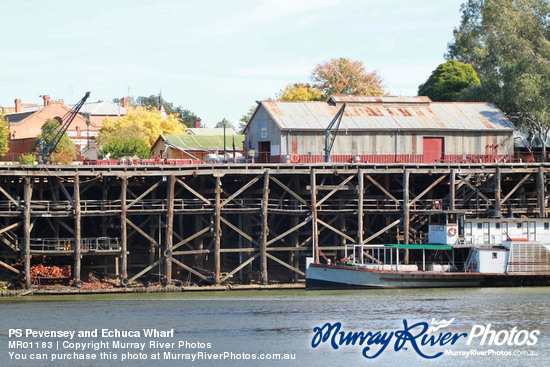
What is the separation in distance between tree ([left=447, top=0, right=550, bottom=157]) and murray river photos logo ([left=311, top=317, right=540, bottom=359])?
3073 cm

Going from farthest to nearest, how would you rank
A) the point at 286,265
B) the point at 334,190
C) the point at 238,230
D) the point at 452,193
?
the point at 452,193 < the point at 334,190 < the point at 286,265 < the point at 238,230

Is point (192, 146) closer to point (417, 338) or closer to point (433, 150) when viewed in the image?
point (433, 150)

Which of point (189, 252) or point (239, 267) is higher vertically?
point (189, 252)

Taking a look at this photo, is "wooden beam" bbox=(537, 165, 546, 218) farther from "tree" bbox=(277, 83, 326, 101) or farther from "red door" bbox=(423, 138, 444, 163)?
"tree" bbox=(277, 83, 326, 101)

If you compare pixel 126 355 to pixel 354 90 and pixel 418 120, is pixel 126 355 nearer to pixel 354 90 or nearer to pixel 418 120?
pixel 418 120

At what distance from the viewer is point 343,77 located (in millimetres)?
108188

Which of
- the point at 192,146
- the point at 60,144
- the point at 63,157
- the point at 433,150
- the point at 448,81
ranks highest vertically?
the point at 448,81

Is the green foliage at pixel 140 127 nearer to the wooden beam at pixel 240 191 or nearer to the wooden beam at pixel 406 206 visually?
the wooden beam at pixel 240 191

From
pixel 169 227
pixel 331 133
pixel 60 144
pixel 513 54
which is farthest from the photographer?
pixel 60 144

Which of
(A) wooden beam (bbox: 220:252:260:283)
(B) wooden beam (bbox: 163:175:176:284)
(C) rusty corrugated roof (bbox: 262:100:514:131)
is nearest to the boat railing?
(A) wooden beam (bbox: 220:252:260:283)

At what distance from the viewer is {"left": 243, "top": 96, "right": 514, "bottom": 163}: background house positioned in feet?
214

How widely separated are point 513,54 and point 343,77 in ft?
92.1

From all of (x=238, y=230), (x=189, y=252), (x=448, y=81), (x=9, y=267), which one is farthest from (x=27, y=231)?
(x=448, y=81)

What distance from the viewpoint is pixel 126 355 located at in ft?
134
